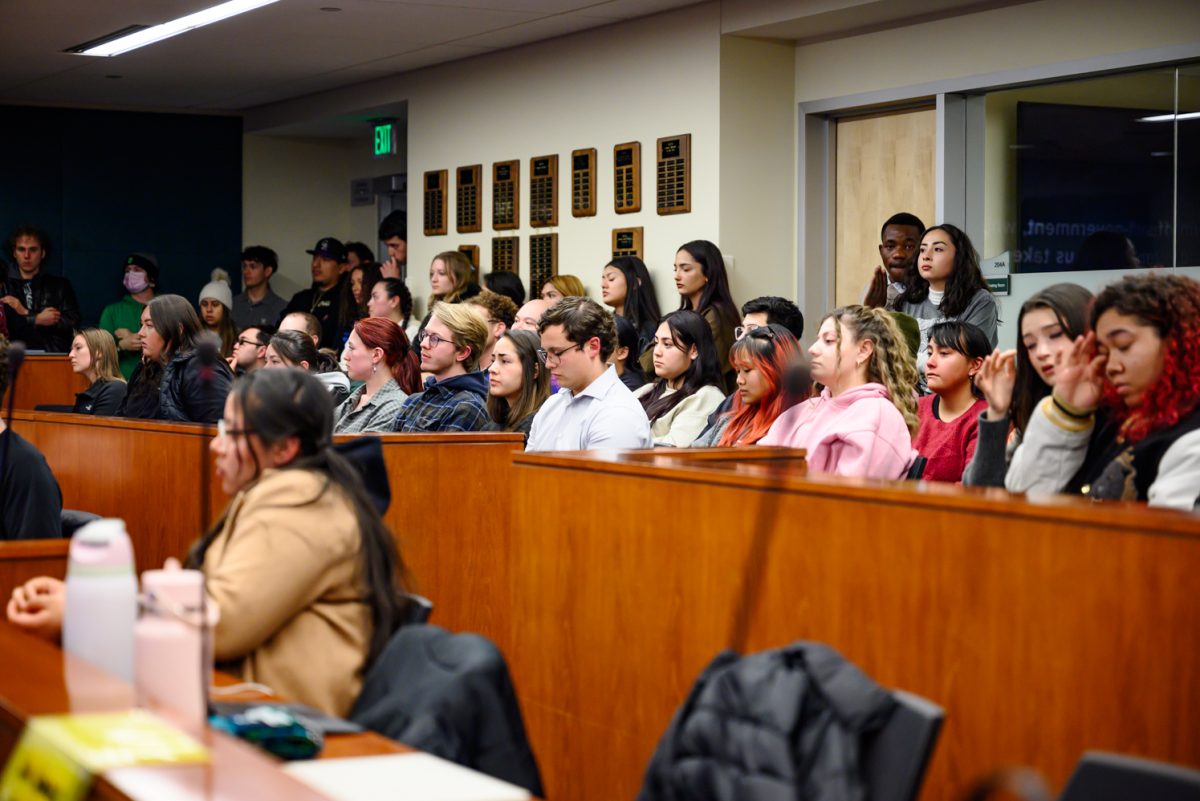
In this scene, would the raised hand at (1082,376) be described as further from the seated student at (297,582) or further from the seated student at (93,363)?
the seated student at (93,363)

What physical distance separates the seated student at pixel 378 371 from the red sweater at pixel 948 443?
196 centimetres

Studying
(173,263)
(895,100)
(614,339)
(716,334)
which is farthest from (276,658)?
(173,263)

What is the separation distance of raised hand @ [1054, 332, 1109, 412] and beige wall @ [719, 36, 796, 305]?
4730 millimetres

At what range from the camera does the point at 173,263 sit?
41.1ft

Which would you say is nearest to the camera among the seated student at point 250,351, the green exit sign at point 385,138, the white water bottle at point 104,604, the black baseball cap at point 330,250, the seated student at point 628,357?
the white water bottle at point 104,604

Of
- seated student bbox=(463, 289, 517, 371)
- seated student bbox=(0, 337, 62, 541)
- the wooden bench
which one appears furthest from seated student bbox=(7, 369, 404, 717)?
seated student bbox=(463, 289, 517, 371)

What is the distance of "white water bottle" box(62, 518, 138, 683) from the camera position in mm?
2189

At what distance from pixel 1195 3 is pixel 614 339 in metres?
2.91

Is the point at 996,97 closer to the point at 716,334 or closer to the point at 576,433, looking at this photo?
the point at 716,334

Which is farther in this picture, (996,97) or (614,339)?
(996,97)

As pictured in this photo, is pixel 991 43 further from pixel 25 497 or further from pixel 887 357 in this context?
pixel 25 497

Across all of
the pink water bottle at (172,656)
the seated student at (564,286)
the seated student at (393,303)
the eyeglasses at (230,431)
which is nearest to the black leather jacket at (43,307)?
the seated student at (393,303)

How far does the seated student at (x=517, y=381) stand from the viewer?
5.55 meters

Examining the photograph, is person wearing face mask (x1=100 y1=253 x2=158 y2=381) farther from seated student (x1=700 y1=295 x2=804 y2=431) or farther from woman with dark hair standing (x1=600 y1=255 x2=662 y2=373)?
seated student (x1=700 y1=295 x2=804 y2=431)
